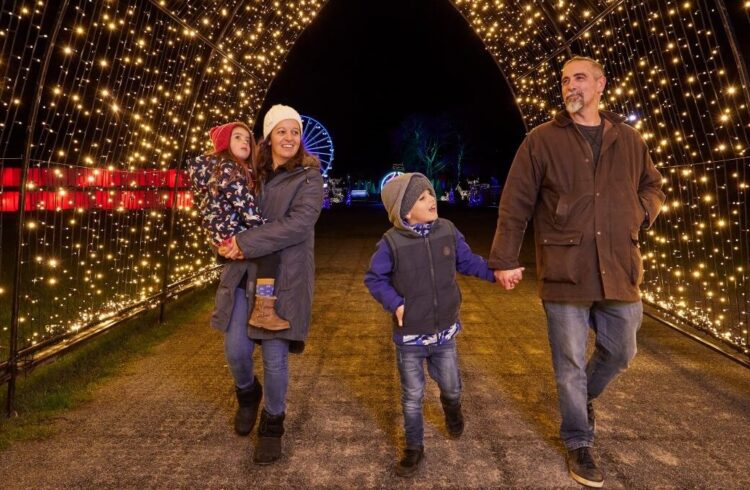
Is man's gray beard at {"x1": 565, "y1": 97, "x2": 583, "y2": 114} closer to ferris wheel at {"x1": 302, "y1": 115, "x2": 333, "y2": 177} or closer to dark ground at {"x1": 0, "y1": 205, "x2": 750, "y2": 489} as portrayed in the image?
dark ground at {"x1": 0, "y1": 205, "x2": 750, "y2": 489}

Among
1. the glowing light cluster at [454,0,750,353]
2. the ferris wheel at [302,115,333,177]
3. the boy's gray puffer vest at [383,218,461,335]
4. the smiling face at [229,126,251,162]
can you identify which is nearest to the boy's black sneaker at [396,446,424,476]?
the boy's gray puffer vest at [383,218,461,335]

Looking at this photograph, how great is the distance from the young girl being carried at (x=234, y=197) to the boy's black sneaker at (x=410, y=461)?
0.84 m

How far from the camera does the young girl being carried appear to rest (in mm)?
3111

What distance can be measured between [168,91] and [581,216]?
4.94 metres

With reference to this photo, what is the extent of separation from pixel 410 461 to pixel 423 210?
3.85ft

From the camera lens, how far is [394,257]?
3.10 m

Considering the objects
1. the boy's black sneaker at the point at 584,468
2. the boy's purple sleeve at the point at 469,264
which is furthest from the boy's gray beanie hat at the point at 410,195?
the boy's black sneaker at the point at 584,468

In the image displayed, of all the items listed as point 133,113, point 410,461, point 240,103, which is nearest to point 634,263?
point 410,461

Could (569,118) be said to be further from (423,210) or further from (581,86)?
(423,210)

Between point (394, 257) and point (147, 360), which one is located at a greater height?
point (394, 257)

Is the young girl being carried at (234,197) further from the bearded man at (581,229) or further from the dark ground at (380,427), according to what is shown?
the bearded man at (581,229)

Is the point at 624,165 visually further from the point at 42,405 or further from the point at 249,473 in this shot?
the point at 42,405

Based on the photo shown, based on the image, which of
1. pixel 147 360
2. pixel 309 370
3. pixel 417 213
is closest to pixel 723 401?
pixel 417 213

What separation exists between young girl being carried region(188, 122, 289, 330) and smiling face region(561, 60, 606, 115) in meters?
1.60
